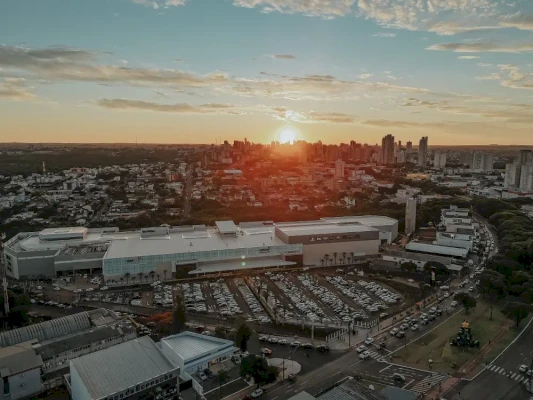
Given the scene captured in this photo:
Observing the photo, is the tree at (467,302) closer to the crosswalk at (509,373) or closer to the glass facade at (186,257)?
the crosswalk at (509,373)

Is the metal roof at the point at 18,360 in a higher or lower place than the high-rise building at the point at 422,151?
lower

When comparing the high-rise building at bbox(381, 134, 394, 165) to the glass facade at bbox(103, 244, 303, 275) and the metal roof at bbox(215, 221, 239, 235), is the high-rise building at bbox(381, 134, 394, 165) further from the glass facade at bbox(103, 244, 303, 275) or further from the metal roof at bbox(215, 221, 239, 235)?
the glass facade at bbox(103, 244, 303, 275)

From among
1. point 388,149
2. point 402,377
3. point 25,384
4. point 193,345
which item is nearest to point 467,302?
point 402,377

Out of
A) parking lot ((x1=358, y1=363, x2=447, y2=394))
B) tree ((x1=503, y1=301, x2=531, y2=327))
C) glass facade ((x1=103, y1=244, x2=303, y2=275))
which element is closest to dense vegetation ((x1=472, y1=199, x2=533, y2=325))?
tree ((x1=503, y1=301, x2=531, y2=327))

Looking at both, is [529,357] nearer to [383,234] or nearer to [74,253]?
[383,234]

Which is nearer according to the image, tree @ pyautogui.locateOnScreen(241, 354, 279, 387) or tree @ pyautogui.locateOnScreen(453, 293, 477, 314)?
tree @ pyautogui.locateOnScreen(241, 354, 279, 387)

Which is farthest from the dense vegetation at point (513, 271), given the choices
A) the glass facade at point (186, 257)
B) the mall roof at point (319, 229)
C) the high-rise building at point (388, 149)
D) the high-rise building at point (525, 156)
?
the high-rise building at point (388, 149)
